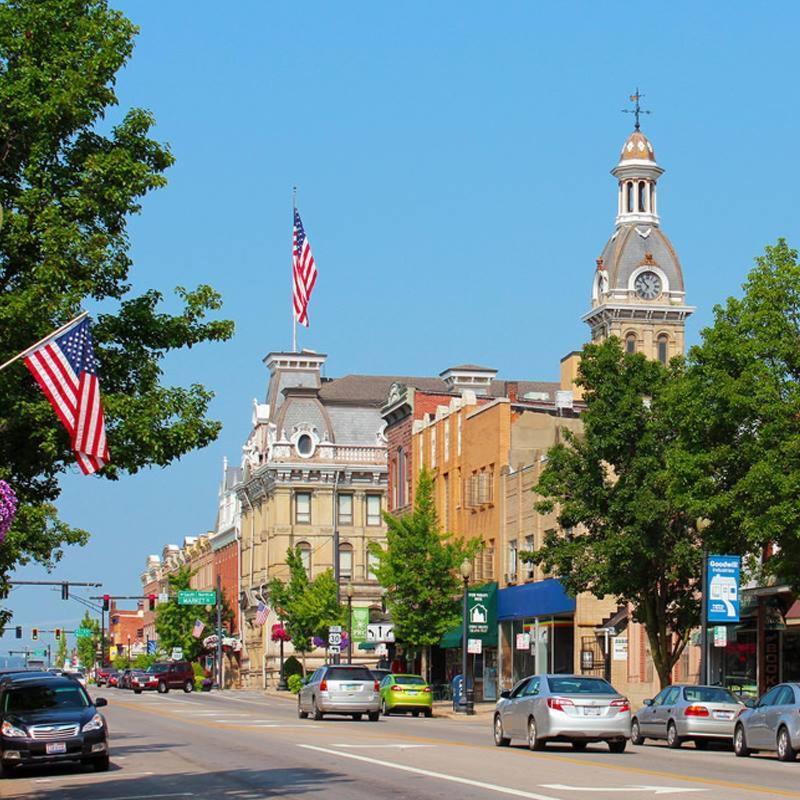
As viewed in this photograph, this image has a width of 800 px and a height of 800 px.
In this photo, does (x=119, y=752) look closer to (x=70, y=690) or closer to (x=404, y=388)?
(x=70, y=690)

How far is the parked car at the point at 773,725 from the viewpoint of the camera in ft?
96.8

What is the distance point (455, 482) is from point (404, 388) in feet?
33.9

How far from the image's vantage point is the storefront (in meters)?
61.6

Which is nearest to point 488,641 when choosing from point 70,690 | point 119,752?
point 119,752

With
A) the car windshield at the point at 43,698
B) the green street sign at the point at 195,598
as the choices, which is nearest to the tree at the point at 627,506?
the car windshield at the point at 43,698

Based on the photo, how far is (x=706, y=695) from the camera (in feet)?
115

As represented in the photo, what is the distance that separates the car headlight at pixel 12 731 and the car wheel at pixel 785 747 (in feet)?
41.7

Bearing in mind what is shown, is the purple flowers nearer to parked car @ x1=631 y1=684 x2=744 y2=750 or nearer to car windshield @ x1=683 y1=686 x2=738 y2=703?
parked car @ x1=631 y1=684 x2=744 y2=750

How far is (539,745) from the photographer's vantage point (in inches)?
1216

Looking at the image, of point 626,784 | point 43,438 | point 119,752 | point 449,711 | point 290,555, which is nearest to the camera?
point 626,784

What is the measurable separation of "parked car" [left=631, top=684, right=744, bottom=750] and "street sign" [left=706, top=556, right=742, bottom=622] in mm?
4714

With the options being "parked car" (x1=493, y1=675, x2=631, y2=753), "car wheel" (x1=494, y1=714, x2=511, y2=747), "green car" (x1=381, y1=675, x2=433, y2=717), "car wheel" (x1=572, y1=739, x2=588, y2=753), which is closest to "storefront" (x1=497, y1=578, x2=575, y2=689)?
"green car" (x1=381, y1=675, x2=433, y2=717)

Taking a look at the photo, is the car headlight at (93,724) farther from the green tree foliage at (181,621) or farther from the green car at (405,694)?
the green tree foliage at (181,621)

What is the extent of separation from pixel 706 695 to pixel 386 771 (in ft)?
39.2
